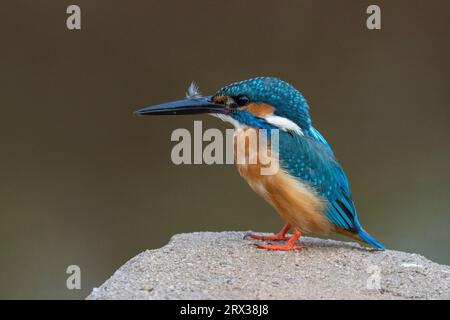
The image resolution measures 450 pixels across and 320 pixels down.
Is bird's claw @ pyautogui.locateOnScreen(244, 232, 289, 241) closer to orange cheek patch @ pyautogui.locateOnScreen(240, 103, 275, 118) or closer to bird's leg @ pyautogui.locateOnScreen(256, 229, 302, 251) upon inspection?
bird's leg @ pyautogui.locateOnScreen(256, 229, 302, 251)

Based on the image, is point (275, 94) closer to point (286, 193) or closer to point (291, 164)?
point (291, 164)

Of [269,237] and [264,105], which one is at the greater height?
[264,105]

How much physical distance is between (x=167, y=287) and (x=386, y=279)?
1.02 m

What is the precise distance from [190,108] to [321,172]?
765 millimetres

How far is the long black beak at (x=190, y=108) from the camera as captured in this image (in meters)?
3.63

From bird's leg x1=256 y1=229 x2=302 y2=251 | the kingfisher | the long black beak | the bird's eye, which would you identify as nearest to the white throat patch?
the kingfisher

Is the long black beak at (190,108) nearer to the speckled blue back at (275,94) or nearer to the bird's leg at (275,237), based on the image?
the speckled blue back at (275,94)

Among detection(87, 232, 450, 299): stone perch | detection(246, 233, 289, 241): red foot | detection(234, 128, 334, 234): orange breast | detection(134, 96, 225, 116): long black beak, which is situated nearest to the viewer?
detection(87, 232, 450, 299): stone perch

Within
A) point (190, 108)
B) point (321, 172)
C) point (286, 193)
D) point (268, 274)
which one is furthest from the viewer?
point (190, 108)

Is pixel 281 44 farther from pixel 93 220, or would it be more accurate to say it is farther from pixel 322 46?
pixel 93 220

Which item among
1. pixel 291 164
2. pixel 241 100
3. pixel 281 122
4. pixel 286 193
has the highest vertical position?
pixel 241 100

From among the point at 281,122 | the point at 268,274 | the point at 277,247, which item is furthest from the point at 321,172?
the point at 268,274

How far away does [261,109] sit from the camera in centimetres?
352

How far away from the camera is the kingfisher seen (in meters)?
3.45
